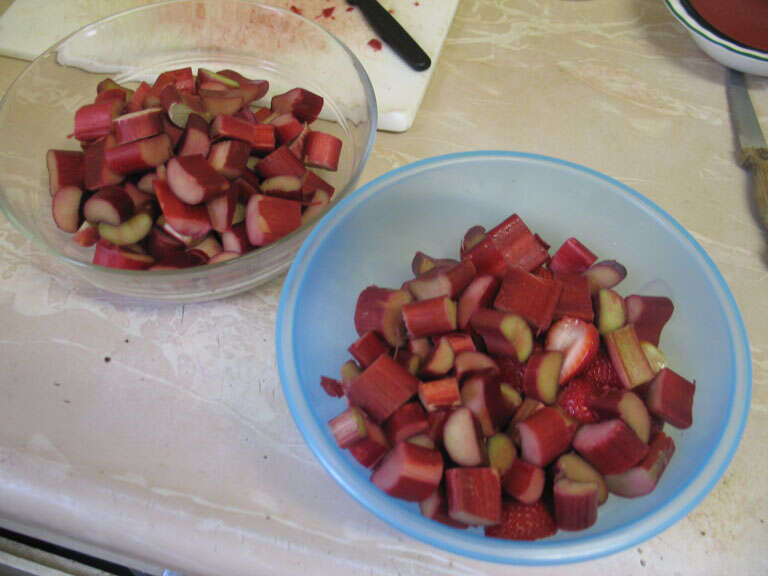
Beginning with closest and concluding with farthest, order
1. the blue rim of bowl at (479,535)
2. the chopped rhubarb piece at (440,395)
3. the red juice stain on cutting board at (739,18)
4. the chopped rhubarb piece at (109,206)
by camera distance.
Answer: the blue rim of bowl at (479,535)
the chopped rhubarb piece at (440,395)
the chopped rhubarb piece at (109,206)
the red juice stain on cutting board at (739,18)

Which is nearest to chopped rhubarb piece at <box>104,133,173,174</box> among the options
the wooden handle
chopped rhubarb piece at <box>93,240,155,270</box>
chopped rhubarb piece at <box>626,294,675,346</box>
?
chopped rhubarb piece at <box>93,240,155,270</box>

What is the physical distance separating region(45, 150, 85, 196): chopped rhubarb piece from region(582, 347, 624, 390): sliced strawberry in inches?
30.6

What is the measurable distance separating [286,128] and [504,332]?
470 mm

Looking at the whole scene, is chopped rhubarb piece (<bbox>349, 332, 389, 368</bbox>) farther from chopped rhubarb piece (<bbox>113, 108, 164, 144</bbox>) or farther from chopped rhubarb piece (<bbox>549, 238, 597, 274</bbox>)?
chopped rhubarb piece (<bbox>113, 108, 164, 144</bbox>)

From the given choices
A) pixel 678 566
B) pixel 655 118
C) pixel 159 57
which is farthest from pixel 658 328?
pixel 159 57

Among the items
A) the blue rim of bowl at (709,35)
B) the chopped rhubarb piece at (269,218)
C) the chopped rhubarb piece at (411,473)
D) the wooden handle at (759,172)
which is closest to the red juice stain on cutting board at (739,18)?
the blue rim of bowl at (709,35)

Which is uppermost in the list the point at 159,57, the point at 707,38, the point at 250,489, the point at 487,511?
the point at 707,38

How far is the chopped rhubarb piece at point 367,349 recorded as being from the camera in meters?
0.76

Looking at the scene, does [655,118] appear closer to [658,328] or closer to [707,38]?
[707,38]

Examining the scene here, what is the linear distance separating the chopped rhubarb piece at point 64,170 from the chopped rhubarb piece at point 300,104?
316mm

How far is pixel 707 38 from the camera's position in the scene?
3.73 ft

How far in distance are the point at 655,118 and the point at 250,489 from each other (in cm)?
103

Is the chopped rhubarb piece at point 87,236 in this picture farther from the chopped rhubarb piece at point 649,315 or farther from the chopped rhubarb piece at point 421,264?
the chopped rhubarb piece at point 649,315

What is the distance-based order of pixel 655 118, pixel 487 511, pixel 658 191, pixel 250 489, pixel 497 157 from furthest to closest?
pixel 655 118
pixel 658 191
pixel 497 157
pixel 250 489
pixel 487 511
